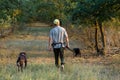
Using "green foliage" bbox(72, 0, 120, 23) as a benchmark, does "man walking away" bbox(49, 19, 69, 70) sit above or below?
below

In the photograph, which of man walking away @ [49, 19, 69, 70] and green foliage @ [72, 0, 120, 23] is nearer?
man walking away @ [49, 19, 69, 70]

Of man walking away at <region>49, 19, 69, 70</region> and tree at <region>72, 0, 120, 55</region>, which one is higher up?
tree at <region>72, 0, 120, 55</region>

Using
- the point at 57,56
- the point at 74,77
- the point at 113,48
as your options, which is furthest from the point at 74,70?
the point at 113,48

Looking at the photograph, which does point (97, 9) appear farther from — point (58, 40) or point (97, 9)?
point (58, 40)

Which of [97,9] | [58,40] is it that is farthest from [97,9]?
[58,40]

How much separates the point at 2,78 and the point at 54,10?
929 inches

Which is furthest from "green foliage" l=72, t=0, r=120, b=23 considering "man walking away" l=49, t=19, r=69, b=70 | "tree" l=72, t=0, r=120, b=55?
"man walking away" l=49, t=19, r=69, b=70

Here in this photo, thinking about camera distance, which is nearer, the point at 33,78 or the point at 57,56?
the point at 33,78

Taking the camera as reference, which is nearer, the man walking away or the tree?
the man walking away

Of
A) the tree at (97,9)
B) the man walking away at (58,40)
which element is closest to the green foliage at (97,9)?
the tree at (97,9)

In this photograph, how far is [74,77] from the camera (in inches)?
500

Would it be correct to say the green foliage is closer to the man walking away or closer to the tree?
the tree

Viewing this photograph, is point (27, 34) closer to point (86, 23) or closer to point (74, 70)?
point (86, 23)

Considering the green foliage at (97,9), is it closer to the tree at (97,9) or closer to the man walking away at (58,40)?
the tree at (97,9)
